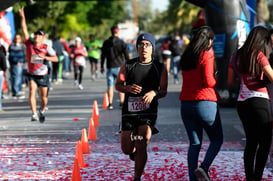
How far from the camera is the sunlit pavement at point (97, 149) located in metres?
8.14

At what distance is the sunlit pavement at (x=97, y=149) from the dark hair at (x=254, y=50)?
151 cm

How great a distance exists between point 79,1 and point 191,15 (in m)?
12.4

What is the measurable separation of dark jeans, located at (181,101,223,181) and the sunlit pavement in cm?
83

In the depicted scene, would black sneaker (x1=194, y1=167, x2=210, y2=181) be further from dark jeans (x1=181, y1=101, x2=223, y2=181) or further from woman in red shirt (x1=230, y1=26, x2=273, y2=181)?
woman in red shirt (x1=230, y1=26, x2=273, y2=181)

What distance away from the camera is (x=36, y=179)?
787cm

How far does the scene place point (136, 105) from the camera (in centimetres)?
725

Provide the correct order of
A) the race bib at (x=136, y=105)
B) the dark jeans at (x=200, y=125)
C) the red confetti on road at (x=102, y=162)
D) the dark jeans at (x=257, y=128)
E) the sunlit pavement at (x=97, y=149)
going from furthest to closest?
the sunlit pavement at (x=97, y=149), the red confetti on road at (x=102, y=162), the race bib at (x=136, y=105), the dark jeans at (x=200, y=125), the dark jeans at (x=257, y=128)

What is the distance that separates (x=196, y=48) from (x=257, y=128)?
1.03 m

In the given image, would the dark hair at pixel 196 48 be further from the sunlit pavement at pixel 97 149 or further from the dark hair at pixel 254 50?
the sunlit pavement at pixel 97 149

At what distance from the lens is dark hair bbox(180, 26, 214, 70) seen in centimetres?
684

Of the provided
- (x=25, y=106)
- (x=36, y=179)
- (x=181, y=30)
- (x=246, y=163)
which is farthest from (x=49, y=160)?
(x=181, y=30)

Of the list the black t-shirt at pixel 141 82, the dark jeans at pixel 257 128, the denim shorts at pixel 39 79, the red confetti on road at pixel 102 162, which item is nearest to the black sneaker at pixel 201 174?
the dark jeans at pixel 257 128

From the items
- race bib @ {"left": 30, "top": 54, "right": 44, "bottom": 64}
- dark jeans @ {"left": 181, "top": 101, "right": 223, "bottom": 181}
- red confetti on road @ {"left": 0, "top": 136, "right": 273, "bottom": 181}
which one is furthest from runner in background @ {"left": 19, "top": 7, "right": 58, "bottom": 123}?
dark jeans @ {"left": 181, "top": 101, "right": 223, "bottom": 181}

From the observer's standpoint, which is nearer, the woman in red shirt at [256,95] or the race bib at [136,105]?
the woman in red shirt at [256,95]
